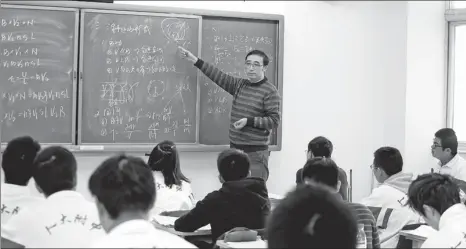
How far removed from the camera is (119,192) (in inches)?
77.0

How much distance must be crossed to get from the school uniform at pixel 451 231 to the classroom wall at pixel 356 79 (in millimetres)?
3595

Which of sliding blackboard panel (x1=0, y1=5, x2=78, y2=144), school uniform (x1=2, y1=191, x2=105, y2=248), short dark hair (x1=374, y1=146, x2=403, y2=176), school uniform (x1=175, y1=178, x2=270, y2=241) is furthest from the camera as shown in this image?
sliding blackboard panel (x1=0, y1=5, x2=78, y2=144)

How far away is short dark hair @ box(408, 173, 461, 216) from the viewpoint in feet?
8.90

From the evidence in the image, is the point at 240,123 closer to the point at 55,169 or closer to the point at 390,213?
the point at 390,213

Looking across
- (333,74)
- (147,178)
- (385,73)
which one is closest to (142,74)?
(333,74)

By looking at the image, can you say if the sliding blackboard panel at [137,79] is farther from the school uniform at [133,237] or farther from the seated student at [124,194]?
the school uniform at [133,237]

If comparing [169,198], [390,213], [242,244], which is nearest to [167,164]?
[169,198]

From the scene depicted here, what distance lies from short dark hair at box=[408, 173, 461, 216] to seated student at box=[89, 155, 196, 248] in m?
1.22

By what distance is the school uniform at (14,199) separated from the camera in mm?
2580

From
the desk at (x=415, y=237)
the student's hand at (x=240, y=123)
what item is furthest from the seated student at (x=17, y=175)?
the student's hand at (x=240, y=123)

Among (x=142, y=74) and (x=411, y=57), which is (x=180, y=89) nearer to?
(x=142, y=74)

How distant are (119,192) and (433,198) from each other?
1.46m

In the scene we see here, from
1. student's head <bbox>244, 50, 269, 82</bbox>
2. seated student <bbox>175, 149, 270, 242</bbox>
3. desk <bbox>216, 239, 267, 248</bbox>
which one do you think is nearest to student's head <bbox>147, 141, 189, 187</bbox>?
seated student <bbox>175, 149, 270, 242</bbox>

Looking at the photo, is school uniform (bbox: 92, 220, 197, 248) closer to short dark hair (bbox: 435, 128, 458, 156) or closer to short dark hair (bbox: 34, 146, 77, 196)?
short dark hair (bbox: 34, 146, 77, 196)
